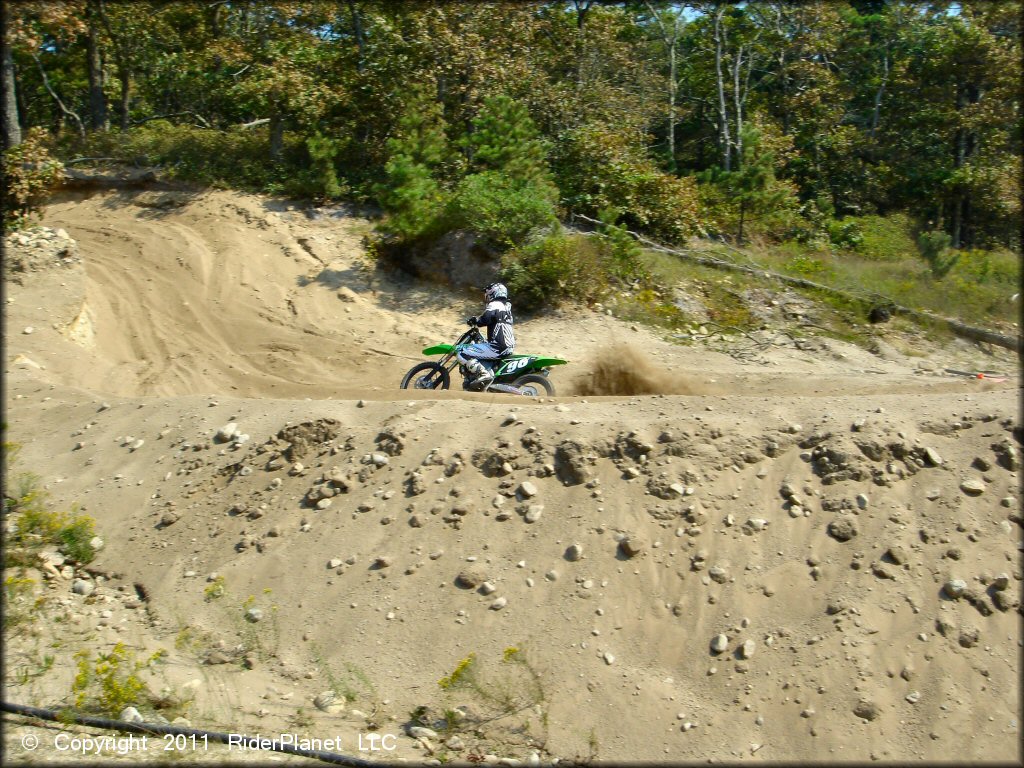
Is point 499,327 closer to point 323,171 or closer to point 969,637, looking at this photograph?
point 969,637

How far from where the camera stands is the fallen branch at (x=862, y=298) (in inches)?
528

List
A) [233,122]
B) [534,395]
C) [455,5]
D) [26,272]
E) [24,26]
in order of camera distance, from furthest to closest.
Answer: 1. [233,122]
2. [455,5]
3. [24,26]
4. [26,272]
5. [534,395]

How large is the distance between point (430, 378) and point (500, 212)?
5341mm

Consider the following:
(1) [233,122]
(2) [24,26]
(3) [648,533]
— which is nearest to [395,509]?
(3) [648,533]

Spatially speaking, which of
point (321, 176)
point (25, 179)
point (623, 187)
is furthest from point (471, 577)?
point (321, 176)

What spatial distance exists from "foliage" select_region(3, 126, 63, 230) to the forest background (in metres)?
0.04

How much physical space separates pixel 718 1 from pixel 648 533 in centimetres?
1833

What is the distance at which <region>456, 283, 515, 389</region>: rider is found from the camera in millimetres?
10781

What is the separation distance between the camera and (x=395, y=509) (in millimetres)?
7527

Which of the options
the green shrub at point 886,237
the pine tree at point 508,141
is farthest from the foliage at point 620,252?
the green shrub at point 886,237

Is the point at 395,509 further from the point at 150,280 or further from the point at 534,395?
the point at 150,280

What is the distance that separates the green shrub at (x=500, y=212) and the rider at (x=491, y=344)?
4.60 m

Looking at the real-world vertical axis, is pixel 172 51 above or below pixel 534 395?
above

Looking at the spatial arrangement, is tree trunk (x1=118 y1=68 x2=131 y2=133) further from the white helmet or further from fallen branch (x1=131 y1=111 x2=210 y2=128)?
the white helmet
